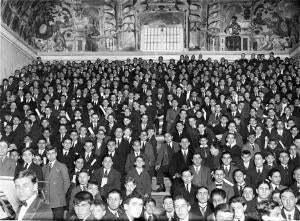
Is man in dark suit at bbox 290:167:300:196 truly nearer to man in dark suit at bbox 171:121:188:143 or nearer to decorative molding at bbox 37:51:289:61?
man in dark suit at bbox 171:121:188:143

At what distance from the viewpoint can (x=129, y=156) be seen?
8227mm

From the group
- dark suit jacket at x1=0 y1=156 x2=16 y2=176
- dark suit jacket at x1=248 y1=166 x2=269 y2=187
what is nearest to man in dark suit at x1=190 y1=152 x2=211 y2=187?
dark suit jacket at x1=248 y1=166 x2=269 y2=187

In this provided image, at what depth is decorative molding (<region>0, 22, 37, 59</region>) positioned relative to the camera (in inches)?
649

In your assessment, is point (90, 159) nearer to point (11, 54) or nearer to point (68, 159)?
point (68, 159)

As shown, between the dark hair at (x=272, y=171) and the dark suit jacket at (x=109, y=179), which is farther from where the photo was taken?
the dark suit jacket at (x=109, y=179)

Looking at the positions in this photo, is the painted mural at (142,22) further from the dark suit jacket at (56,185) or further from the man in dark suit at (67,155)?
the dark suit jacket at (56,185)

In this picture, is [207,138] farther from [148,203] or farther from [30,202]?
[30,202]

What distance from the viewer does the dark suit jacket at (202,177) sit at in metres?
7.45

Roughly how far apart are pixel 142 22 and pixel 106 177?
1534cm

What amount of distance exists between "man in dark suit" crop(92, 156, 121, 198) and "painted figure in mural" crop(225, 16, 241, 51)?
14.8m

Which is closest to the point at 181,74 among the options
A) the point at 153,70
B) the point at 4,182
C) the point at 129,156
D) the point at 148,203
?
the point at 153,70

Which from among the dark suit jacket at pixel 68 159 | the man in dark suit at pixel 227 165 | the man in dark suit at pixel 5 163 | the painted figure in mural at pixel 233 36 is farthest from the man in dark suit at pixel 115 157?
the painted figure in mural at pixel 233 36

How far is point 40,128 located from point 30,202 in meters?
6.37

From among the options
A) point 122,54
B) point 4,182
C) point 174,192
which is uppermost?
point 122,54
